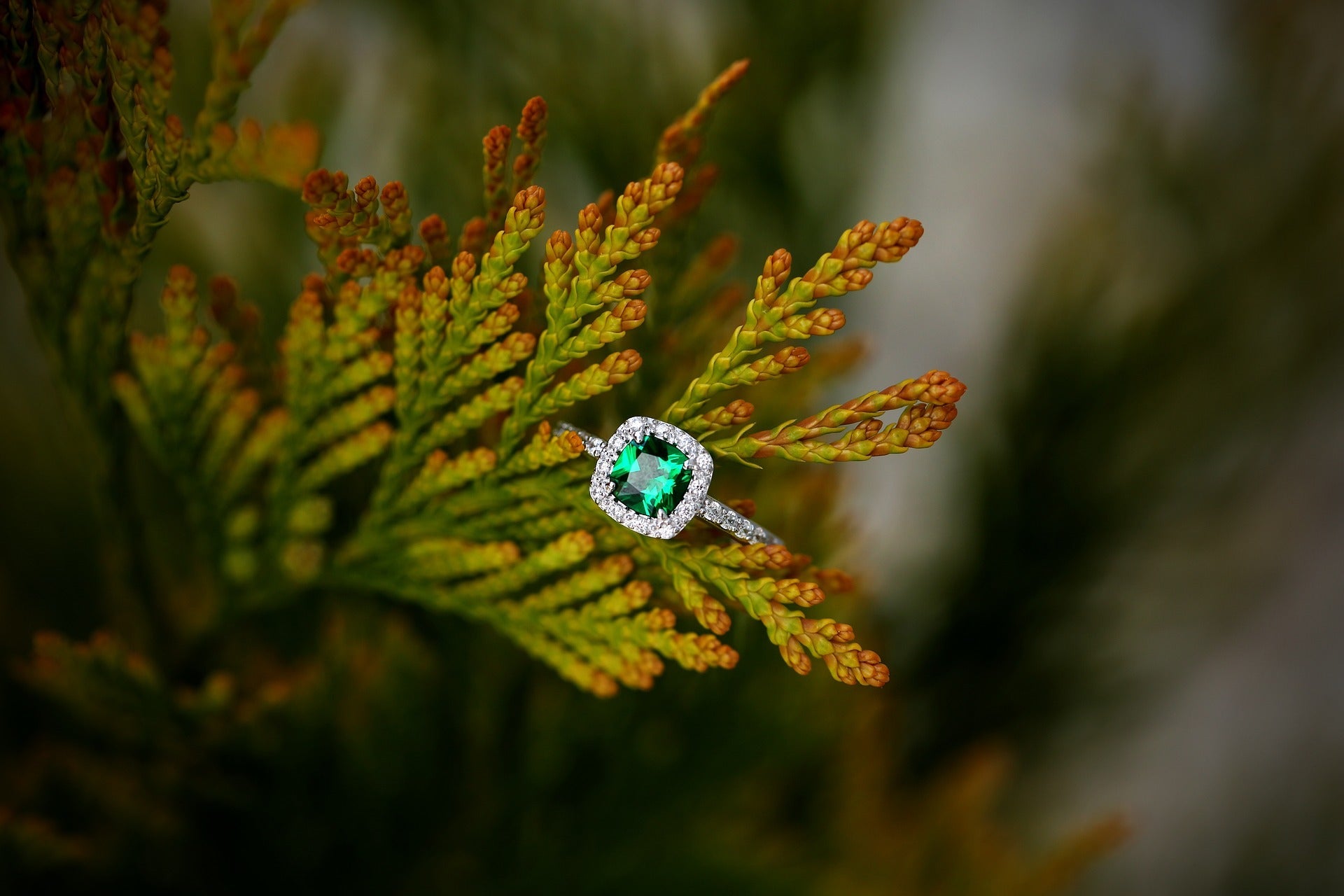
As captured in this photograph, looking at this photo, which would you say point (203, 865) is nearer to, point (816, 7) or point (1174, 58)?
point (816, 7)

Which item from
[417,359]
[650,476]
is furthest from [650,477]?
[417,359]

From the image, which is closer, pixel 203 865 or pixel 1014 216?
pixel 203 865

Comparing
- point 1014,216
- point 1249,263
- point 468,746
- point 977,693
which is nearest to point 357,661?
point 468,746

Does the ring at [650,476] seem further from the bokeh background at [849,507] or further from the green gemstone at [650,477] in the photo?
the bokeh background at [849,507]

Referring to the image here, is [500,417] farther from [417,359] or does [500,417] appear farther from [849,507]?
[849,507]

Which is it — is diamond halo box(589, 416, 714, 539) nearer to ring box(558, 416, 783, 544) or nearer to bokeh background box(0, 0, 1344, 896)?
ring box(558, 416, 783, 544)

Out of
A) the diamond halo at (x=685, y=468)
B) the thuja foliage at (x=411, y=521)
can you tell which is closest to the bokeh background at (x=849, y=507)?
the thuja foliage at (x=411, y=521)
